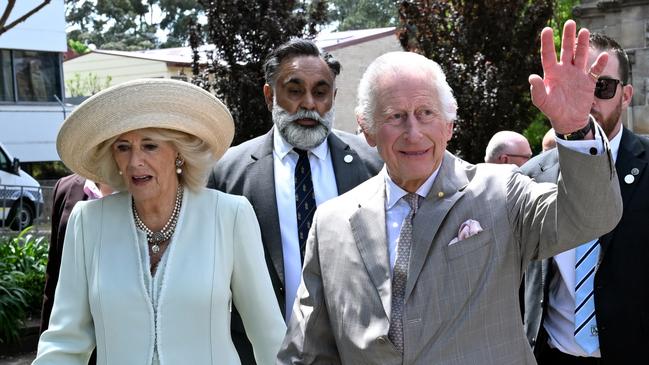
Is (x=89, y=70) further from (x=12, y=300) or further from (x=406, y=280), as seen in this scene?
(x=406, y=280)

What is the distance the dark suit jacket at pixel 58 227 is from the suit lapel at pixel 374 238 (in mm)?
2789

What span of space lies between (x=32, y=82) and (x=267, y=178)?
88.4 feet

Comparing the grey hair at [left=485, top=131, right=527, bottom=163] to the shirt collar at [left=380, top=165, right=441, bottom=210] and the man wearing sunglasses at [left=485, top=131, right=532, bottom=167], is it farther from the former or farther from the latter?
the shirt collar at [left=380, top=165, right=441, bottom=210]

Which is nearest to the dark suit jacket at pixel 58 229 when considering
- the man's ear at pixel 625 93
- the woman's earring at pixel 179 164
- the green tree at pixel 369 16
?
the woman's earring at pixel 179 164

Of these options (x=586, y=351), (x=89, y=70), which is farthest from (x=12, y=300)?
(x=89, y=70)

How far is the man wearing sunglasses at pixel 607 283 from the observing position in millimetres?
4137

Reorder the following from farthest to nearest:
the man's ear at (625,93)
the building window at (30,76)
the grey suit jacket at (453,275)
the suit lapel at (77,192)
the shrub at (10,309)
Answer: the building window at (30,76), the shrub at (10,309), the suit lapel at (77,192), the man's ear at (625,93), the grey suit jacket at (453,275)

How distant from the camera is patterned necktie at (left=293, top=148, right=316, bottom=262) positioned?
4773 millimetres

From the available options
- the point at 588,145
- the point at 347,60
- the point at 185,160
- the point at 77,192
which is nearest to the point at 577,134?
the point at 588,145

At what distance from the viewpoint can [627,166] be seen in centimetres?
425

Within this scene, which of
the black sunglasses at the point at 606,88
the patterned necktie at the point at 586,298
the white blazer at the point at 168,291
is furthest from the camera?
the black sunglasses at the point at 606,88

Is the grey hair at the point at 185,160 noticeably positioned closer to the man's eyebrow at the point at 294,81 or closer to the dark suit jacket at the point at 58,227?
the man's eyebrow at the point at 294,81

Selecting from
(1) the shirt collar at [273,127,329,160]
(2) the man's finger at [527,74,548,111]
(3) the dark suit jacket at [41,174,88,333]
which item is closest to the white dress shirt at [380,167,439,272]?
(2) the man's finger at [527,74,548,111]

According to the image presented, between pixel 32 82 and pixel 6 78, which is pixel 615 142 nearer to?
pixel 6 78
